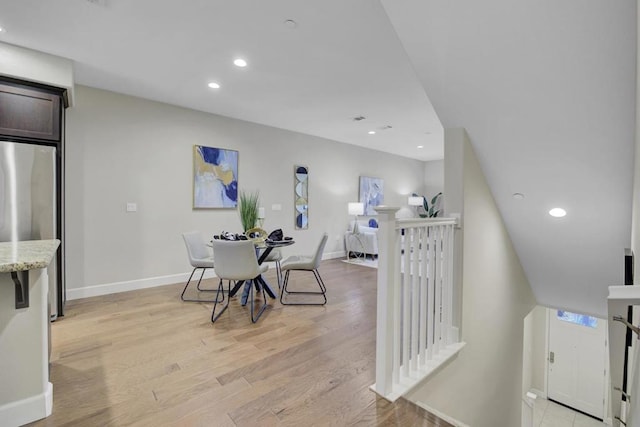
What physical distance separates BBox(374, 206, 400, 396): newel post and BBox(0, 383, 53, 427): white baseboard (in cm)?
184

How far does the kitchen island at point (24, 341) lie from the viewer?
4.88 ft

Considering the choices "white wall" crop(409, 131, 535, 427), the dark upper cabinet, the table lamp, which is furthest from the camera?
the table lamp

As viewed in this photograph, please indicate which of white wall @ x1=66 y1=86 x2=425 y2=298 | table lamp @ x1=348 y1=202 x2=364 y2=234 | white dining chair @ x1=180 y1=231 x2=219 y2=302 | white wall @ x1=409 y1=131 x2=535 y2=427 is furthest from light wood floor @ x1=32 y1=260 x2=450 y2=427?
table lamp @ x1=348 y1=202 x2=364 y2=234

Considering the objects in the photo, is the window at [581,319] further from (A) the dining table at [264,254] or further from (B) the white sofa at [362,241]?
(A) the dining table at [264,254]

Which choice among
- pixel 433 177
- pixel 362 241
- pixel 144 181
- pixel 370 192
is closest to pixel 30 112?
pixel 144 181

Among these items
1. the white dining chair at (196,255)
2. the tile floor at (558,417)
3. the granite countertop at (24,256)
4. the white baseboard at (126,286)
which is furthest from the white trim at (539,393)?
the granite countertop at (24,256)

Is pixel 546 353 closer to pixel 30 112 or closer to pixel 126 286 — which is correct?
pixel 126 286

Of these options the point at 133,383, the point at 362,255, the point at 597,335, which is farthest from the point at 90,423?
the point at 597,335

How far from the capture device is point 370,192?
290 inches

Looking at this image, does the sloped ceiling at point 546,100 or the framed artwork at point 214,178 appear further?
the framed artwork at point 214,178

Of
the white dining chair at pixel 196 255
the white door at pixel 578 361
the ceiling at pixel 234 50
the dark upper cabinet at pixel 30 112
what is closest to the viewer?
the ceiling at pixel 234 50

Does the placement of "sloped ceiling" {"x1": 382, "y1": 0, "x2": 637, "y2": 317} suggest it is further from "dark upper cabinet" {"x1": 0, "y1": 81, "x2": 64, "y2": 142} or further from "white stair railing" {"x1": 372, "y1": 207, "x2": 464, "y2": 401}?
"dark upper cabinet" {"x1": 0, "y1": 81, "x2": 64, "y2": 142}

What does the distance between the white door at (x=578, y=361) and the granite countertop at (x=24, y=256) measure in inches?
264

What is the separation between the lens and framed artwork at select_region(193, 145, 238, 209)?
4477 mm
